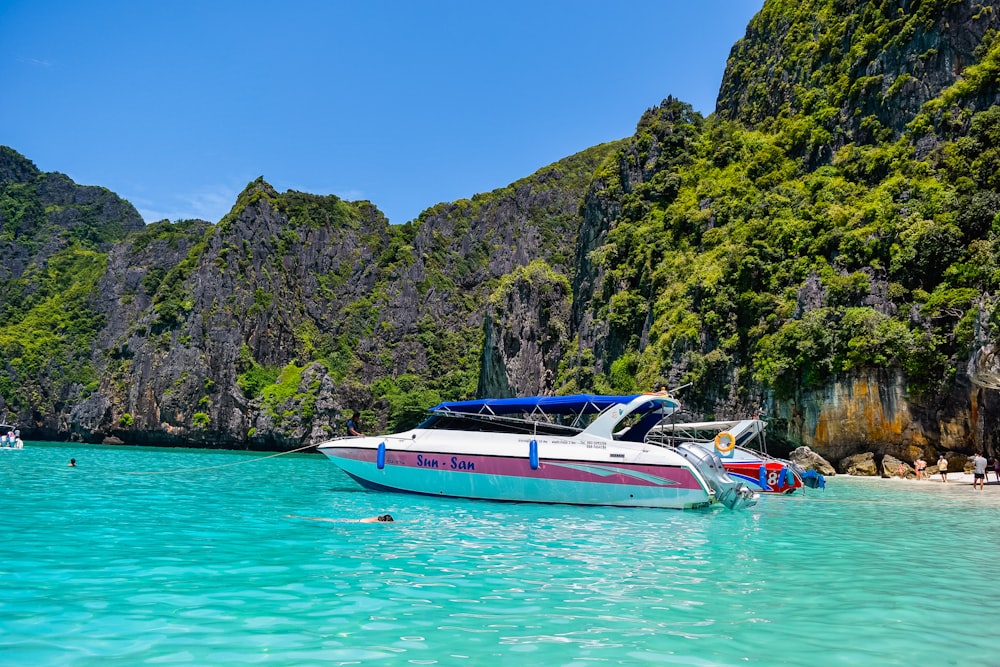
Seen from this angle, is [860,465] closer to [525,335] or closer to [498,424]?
[498,424]

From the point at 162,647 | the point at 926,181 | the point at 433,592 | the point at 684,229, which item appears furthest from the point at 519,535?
the point at 684,229

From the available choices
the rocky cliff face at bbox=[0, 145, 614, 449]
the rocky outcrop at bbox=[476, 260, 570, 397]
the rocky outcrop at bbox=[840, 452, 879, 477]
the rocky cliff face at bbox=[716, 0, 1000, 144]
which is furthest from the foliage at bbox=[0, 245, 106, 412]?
the rocky outcrop at bbox=[840, 452, 879, 477]

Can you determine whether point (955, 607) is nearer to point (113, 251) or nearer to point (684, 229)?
point (684, 229)

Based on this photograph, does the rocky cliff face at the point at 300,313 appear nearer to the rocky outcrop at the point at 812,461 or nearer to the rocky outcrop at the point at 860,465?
the rocky outcrop at the point at 812,461

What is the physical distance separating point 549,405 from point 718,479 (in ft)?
15.7

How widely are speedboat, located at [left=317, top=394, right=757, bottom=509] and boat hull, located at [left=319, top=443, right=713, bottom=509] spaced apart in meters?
0.02

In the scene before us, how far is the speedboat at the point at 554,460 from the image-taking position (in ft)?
54.2

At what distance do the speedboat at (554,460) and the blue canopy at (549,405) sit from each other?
0.04m

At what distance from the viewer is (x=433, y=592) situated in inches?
287

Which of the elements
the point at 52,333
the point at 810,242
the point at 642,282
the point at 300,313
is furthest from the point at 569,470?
the point at 52,333

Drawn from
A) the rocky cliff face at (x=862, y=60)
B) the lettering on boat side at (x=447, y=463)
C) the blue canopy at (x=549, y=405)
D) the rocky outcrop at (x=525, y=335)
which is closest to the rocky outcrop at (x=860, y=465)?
the rocky cliff face at (x=862, y=60)

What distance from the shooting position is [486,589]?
748 cm

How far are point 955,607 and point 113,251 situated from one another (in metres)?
132

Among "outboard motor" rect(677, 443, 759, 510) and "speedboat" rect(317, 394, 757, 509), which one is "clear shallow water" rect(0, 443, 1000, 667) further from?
"outboard motor" rect(677, 443, 759, 510)
